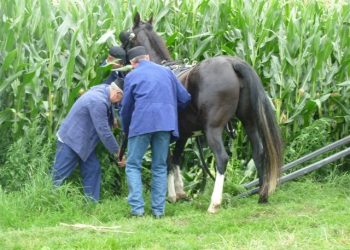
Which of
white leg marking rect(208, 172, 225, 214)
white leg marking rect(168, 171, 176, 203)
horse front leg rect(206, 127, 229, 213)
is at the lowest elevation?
white leg marking rect(168, 171, 176, 203)

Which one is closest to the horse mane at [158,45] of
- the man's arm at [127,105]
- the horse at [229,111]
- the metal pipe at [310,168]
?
the horse at [229,111]

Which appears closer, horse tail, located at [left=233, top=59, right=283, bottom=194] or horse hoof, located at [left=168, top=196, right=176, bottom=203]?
horse tail, located at [left=233, top=59, right=283, bottom=194]

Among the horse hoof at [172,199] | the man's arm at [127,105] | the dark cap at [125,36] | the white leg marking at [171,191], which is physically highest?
the dark cap at [125,36]

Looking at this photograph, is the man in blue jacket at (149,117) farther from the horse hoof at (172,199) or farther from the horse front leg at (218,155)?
the horse hoof at (172,199)

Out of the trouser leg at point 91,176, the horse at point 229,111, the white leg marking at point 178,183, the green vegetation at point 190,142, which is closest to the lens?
the green vegetation at point 190,142

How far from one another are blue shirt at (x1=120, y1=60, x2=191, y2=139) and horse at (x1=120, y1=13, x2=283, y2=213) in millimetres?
416

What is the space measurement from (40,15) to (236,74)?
2671 mm

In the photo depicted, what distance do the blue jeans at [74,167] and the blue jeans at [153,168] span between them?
792mm

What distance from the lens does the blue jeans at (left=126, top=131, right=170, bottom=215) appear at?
24.7 feet

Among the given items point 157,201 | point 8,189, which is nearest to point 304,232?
point 157,201

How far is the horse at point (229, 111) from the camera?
25.2ft

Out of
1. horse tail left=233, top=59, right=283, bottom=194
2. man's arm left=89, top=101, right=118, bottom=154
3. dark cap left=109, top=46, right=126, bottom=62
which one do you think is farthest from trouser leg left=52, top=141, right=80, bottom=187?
horse tail left=233, top=59, right=283, bottom=194

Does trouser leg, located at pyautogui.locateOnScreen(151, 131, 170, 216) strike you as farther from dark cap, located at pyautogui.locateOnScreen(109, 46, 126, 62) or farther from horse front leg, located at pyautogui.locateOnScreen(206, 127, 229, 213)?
dark cap, located at pyautogui.locateOnScreen(109, 46, 126, 62)

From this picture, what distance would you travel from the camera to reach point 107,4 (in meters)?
9.75
